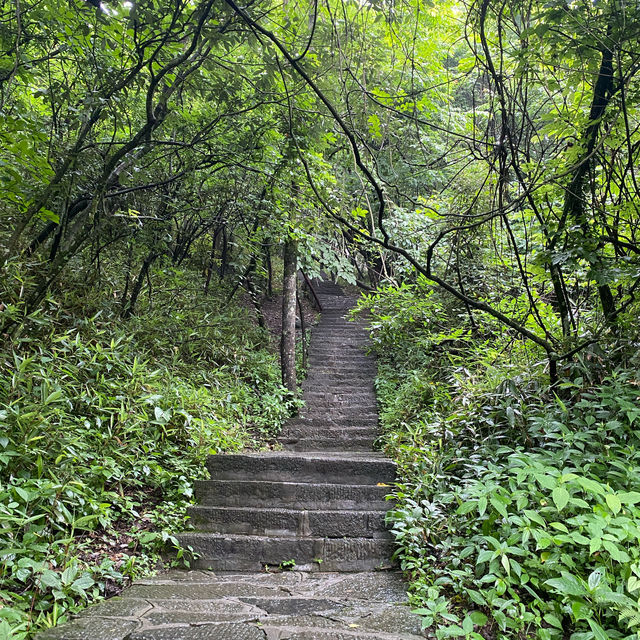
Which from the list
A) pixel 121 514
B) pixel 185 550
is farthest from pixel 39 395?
pixel 185 550

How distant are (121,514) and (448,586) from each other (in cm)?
209

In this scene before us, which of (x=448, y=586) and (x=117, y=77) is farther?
(x=117, y=77)

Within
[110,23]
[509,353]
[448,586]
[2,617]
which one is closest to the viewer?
[2,617]

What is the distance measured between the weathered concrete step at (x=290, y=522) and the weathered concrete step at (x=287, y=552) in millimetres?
118

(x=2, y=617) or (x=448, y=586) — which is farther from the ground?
(x=2, y=617)

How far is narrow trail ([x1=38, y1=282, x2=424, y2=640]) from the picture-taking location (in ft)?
5.94

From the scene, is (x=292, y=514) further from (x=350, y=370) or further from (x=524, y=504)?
(x=350, y=370)

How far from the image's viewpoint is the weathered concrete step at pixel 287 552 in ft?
8.78

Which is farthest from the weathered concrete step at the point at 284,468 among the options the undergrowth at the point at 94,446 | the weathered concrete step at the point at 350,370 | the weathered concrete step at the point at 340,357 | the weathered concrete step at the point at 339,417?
the weathered concrete step at the point at 340,357

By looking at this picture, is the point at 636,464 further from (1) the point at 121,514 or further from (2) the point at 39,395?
(2) the point at 39,395

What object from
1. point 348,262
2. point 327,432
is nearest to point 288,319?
point 348,262

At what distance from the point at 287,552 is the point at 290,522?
0.80ft

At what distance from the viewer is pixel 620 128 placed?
282cm

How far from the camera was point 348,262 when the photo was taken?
5871 millimetres
